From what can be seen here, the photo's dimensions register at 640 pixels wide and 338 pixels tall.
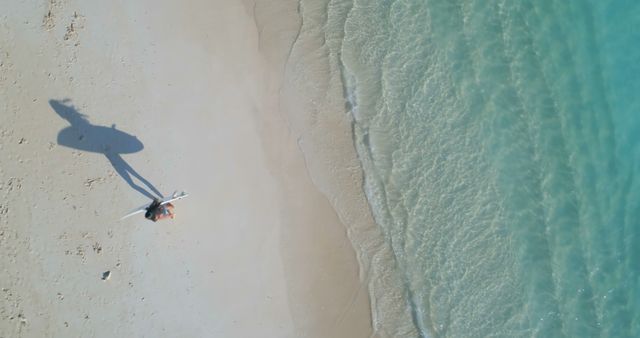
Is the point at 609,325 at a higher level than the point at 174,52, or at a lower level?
lower

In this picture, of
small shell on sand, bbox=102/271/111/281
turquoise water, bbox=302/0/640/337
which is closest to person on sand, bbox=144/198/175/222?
small shell on sand, bbox=102/271/111/281

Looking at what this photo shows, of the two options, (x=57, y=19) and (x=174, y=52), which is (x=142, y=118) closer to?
(x=174, y=52)

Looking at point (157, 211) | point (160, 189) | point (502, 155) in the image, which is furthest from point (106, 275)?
point (502, 155)

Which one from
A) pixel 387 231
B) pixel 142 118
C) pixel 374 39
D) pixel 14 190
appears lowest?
pixel 387 231

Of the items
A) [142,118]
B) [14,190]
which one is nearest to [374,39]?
[142,118]

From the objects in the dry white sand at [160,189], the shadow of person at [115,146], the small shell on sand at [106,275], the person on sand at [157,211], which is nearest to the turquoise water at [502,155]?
the dry white sand at [160,189]

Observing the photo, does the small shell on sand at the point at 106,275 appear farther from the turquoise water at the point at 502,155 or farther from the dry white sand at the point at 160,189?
the turquoise water at the point at 502,155

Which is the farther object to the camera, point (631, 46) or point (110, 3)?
point (631, 46)

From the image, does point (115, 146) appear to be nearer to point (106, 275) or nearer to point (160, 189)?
point (160, 189)
